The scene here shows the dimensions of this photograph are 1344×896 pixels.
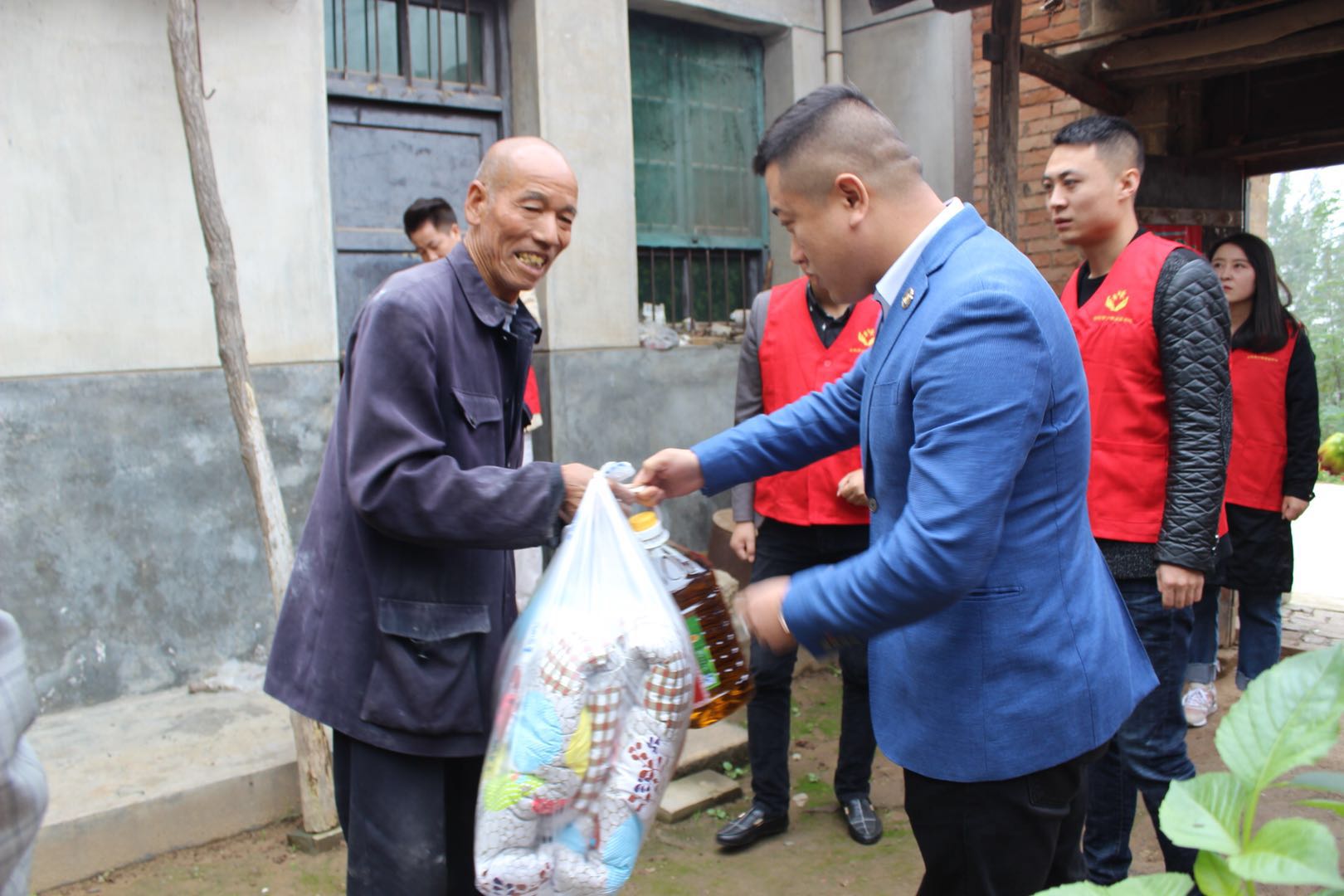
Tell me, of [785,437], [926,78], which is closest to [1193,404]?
[785,437]

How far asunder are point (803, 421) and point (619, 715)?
884mm

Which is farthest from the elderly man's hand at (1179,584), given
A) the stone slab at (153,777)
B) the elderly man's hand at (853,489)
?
the stone slab at (153,777)

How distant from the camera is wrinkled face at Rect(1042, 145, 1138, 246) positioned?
3.25 m

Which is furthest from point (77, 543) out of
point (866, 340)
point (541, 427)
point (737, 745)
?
point (866, 340)

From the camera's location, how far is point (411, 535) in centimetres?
198

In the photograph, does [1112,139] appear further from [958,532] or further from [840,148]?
[958,532]

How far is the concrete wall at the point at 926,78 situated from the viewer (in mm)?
7090

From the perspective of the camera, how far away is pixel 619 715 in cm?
190

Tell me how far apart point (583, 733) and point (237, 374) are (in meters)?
2.55

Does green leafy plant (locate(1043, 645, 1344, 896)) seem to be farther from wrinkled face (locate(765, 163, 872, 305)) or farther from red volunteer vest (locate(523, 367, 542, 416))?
red volunteer vest (locate(523, 367, 542, 416))

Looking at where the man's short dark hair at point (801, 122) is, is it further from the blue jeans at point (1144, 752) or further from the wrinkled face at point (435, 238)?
the wrinkled face at point (435, 238)

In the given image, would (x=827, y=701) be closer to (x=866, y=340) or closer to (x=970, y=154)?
(x=866, y=340)

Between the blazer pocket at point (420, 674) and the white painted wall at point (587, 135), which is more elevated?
the white painted wall at point (587, 135)

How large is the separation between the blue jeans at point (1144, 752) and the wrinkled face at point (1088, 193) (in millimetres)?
1067
